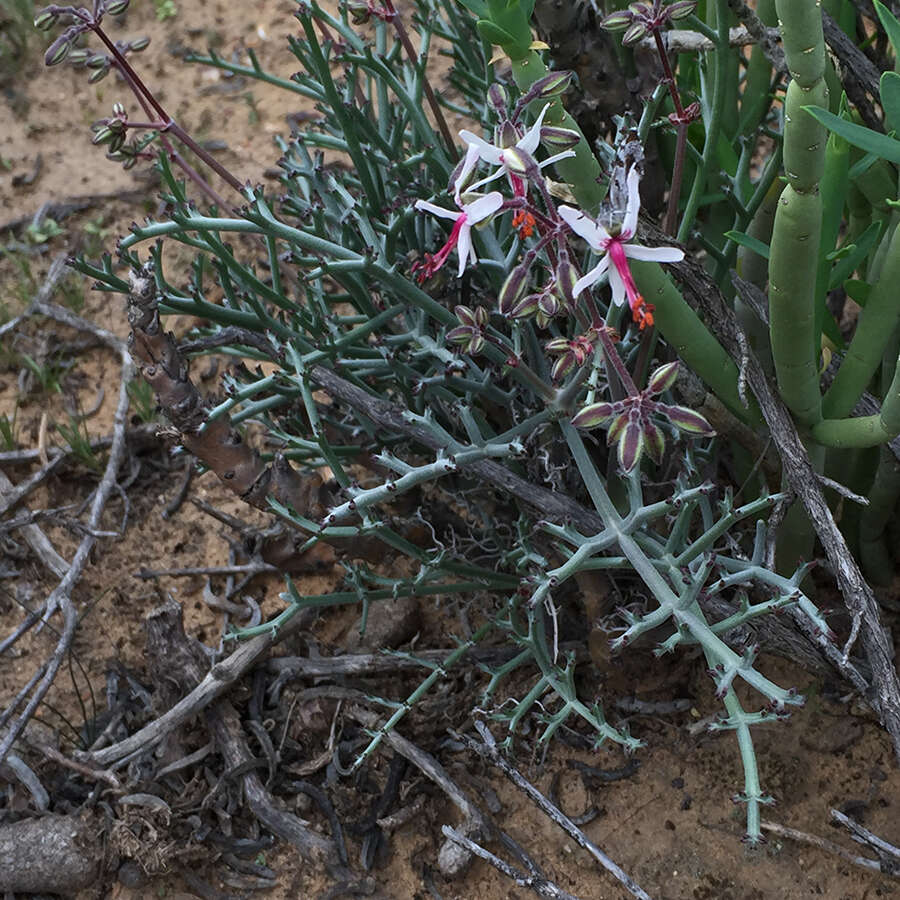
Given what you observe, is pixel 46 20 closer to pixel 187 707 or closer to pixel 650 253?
pixel 650 253

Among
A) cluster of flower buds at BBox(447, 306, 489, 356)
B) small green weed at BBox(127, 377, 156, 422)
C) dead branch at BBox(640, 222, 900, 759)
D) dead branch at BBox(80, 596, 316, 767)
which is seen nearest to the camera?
cluster of flower buds at BBox(447, 306, 489, 356)

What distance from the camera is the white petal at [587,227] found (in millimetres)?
1114

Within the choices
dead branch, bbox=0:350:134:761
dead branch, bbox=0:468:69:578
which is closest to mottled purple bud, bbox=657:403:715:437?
dead branch, bbox=0:350:134:761

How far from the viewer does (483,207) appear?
1154 millimetres

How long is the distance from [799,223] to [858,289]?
0.30 m

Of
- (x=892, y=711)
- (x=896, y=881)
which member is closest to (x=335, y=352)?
(x=892, y=711)

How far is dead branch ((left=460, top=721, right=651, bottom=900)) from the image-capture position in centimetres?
168

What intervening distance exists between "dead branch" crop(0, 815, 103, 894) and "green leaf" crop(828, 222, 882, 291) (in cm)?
150

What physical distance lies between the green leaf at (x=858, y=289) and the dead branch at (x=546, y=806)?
0.90m

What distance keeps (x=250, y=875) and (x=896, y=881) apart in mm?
1072

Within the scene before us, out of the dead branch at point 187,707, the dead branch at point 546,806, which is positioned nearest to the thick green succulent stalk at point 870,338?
the dead branch at point 546,806

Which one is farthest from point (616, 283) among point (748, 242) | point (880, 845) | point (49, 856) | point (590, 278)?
point (49, 856)

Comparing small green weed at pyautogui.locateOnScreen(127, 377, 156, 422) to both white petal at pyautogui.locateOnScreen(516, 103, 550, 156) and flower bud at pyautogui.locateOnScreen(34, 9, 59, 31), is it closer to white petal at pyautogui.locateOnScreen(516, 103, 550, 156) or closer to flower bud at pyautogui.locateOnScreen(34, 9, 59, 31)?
flower bud at pyautogui.locateOnScreen(34, 9, 59, 31)

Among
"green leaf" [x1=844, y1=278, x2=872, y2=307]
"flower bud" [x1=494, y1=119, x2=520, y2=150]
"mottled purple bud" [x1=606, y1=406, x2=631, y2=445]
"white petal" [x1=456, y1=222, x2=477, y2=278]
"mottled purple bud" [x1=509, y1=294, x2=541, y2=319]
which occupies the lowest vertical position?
"green leaf" [x1=844, y1=278, x2=872, y2=307]
